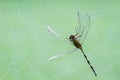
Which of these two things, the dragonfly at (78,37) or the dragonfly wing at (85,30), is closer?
the dragonfly at (78,37)

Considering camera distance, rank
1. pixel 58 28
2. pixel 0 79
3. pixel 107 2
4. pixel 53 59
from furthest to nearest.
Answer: pixel 107 2 → pixel 58 28 → pixel 53 59 → pixel 0 79

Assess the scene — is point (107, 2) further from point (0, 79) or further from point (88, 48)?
point (0, 79)

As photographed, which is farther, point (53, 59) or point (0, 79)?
point (53, 59)

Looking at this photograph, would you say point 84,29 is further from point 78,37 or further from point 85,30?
point 78,37

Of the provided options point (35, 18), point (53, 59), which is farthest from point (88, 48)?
point (35, 18)

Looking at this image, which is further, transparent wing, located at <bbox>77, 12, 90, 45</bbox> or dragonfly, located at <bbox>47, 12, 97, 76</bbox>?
transparent wing, located at <bbox>77, 12, 90, 45</bbox>

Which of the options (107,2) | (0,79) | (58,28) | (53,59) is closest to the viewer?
(0,79)

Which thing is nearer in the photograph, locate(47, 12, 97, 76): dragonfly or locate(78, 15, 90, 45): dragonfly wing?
locate(47, 12, 97, 76): dragonfly

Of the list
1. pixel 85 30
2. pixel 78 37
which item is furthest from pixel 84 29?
pixel 78 37
